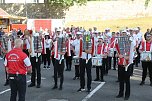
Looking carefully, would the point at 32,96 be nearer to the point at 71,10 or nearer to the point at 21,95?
the point at 21,95

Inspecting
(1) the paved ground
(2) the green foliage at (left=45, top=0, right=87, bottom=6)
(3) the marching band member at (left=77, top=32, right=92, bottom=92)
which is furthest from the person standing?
(2) the green foliage at (left=45, top=0, right=87, bottom=6)

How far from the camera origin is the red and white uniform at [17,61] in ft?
32.4

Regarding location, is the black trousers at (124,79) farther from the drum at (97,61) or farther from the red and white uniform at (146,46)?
the drum at (97,61)

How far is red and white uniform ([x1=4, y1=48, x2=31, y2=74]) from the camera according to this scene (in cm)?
989

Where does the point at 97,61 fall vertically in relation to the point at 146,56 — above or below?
below

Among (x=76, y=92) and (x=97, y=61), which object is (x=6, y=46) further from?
(x=97, y=61)

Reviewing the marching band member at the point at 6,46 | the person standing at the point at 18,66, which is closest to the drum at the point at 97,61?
the marching band member at the point at 6,46

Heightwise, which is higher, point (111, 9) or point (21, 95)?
point (111, 9)

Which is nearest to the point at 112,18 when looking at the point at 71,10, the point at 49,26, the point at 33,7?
the point at 71,10

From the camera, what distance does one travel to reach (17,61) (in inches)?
390

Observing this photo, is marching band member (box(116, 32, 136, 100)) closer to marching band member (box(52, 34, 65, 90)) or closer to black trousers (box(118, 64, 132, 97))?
black trousers (box(118, 64, 132, 97))

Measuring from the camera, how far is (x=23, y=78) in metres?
10.0

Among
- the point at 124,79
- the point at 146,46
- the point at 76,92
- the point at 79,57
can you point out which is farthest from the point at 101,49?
the point at 124,79

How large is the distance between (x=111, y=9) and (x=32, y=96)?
52.0 meters
